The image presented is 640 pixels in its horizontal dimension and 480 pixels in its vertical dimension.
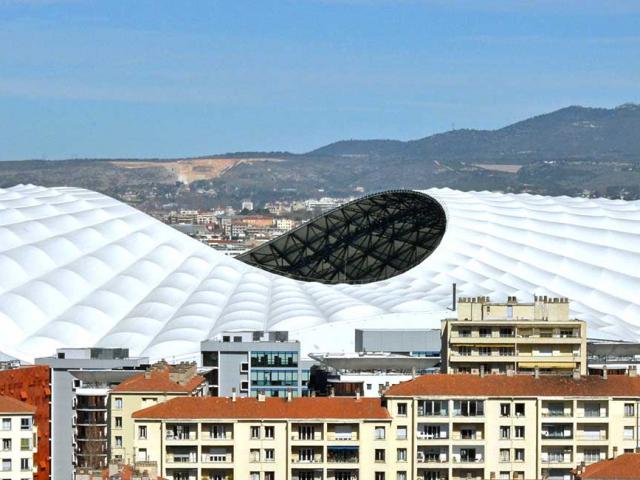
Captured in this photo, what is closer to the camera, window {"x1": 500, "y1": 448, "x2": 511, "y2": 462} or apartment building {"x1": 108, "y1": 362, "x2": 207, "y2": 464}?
window {"x1": 500, "y1": 448, "x2": 511, "y2": 462}

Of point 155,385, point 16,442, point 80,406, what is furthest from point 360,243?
point 16,442

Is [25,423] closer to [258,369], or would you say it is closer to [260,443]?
[260,443]

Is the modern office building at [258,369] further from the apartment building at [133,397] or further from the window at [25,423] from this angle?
the window at [25,423]

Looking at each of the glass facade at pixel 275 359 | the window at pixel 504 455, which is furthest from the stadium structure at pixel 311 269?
the window at pixel 504 455

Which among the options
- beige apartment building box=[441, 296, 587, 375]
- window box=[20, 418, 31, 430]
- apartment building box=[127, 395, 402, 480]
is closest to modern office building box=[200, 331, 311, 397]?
beige apartment building box=[441, 296, 587, 375]

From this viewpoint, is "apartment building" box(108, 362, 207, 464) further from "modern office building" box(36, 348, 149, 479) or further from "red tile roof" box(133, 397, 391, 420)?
"red tile roof" box(133, 397, 391, 420)

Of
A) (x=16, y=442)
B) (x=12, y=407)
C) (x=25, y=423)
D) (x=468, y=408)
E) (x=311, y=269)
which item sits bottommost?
(x=16, y=442)
